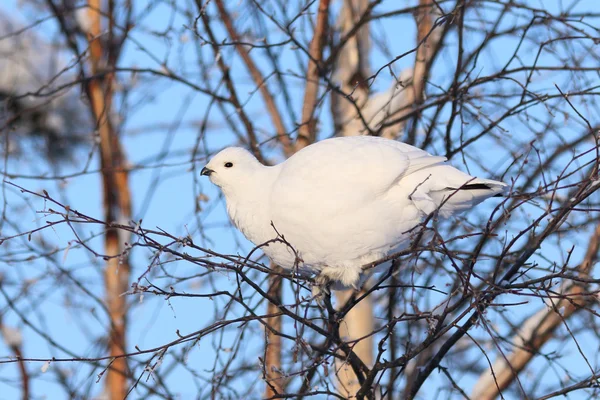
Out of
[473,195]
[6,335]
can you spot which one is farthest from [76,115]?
[473,195]

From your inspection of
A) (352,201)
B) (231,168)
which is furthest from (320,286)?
(231,168)

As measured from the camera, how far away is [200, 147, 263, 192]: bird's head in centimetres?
357

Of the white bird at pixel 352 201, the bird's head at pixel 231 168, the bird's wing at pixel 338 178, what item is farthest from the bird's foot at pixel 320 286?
the bird's head at pixel 231 168

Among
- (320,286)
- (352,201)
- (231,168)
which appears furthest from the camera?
(231,168)

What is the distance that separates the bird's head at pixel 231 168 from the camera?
3.57 m

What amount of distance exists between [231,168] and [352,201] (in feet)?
2.37

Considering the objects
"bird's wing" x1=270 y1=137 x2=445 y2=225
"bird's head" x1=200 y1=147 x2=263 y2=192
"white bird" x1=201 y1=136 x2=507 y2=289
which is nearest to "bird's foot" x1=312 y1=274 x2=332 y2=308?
"white bird" x1=201 y1=136 x2=507 y2=289

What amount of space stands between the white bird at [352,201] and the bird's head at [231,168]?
23 centimetres

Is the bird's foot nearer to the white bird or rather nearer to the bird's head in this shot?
the white bird

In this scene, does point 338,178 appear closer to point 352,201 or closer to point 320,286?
point 352,201

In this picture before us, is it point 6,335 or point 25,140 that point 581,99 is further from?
point 25,140

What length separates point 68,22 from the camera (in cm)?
801

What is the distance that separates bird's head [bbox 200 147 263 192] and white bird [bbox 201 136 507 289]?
23 cm

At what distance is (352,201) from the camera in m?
3.14
